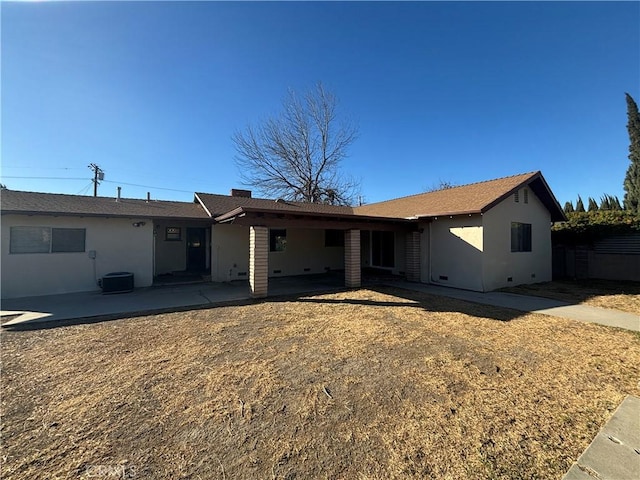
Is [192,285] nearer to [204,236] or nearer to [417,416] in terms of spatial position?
[204,236]

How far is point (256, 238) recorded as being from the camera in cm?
824

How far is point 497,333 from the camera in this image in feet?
17.2

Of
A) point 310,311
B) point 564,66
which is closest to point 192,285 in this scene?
point 310,311

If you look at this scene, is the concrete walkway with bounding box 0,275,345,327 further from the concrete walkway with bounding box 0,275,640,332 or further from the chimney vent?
the chimney vent

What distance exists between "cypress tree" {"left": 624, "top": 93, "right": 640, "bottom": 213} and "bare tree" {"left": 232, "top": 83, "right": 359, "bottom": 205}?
680 inches

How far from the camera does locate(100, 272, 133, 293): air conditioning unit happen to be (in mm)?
8881

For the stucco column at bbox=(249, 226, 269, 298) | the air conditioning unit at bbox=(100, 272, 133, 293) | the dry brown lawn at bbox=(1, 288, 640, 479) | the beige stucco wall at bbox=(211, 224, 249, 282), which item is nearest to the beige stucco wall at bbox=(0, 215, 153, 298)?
the air conditioning unit at bbox=(100, 272, 133, 293)

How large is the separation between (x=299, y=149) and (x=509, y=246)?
54.8 feet

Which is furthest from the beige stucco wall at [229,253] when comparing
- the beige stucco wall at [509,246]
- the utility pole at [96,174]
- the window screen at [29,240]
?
the utility pole at [96,174]

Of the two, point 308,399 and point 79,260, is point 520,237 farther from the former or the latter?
point 79,260

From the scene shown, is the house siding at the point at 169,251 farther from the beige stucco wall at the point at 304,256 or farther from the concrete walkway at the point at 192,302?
the beige stucco wall at the point at 304,256

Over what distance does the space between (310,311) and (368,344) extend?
2.47 m

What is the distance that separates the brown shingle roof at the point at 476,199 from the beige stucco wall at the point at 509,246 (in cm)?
40

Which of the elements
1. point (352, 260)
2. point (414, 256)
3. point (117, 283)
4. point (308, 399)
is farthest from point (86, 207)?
point (414, 256)
